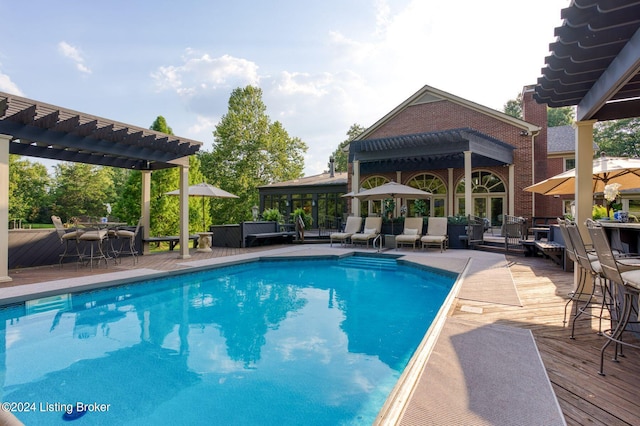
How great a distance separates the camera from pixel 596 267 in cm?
322

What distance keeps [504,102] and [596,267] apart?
4361 cm

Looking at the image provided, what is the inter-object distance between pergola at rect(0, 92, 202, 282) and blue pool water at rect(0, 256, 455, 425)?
10.8 feet

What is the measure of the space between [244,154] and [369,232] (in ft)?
53.7

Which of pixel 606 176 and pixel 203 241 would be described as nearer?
pixel 606 176

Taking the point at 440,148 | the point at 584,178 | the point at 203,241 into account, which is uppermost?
the point at 440,148

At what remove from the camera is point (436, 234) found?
11.4 meters

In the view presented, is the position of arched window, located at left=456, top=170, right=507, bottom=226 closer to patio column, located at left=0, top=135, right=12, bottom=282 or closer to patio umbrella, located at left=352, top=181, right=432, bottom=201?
patio umbrella, located at left=352, top=181, right=432, bottom=201

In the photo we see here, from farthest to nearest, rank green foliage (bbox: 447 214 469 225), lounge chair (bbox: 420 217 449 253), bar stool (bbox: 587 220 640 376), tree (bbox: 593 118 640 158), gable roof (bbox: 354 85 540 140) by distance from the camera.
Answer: tree (bbox: 593 118 640 158) → gable roof (bbox: 354 85 540 140) → green foliage (bbox: 447 214 469 225) → lounge chair (bbox: 420 217 449 253) → bar stool (bbox: 587 220 640 376)

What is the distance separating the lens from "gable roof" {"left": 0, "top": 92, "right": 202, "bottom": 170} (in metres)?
6.52

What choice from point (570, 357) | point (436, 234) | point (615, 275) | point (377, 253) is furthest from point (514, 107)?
point (570, 357)

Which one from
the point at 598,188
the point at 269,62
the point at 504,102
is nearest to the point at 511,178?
the point at 598,188

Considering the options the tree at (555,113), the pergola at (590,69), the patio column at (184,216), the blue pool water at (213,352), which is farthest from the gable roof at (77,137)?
the tree at (555,113)

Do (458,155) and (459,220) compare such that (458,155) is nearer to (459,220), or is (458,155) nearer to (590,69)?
(459,220)

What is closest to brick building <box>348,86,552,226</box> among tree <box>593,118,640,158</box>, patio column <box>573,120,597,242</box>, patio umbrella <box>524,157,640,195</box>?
patio umbrella <box>524,157,640,195</box>
